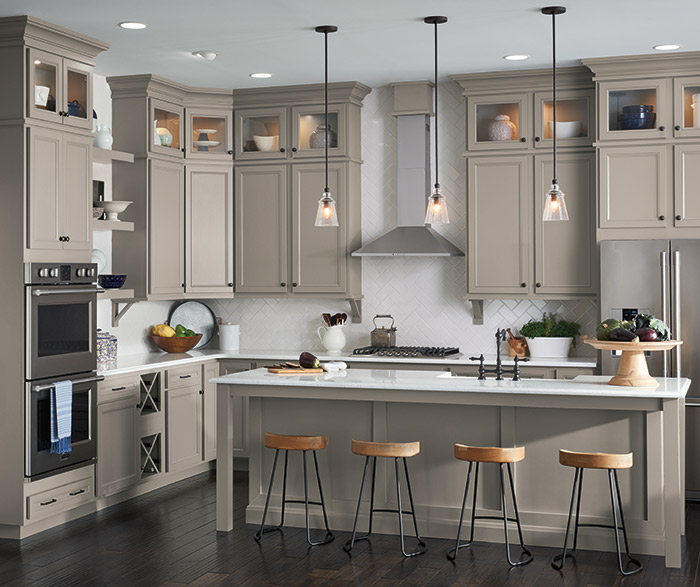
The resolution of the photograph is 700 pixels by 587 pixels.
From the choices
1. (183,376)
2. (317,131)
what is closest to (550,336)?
(317,131)

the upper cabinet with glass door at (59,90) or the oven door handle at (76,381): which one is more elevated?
the upper cabinet with glass door at (59,90)

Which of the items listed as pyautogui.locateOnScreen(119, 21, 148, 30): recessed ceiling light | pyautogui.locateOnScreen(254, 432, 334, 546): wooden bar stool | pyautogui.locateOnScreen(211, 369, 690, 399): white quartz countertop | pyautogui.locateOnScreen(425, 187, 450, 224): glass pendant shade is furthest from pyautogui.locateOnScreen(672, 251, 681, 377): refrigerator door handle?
pyautogui.locateOnScreen(119, 21, 148, 30): recessed ceiling light

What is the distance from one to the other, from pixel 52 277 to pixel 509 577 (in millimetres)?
2950

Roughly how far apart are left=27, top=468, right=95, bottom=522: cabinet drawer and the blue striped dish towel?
0.24m

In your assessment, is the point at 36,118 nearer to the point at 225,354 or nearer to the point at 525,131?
the point at 225,354

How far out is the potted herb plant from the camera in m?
6.36

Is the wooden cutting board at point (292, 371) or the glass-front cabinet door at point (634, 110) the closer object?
the wooden cutting board at point (292, 371)

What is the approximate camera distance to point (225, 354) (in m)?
6.89

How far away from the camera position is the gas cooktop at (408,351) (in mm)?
6434

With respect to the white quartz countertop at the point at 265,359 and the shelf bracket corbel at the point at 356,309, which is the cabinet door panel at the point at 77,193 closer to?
the white quartz countertop at the point at 265,359

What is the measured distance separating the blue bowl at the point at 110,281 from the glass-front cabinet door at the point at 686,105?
152 inches

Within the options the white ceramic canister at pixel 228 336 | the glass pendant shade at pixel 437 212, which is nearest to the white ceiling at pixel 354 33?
the glass pendant shade at pixel 437 212

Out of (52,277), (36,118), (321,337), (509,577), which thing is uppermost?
(36,118)

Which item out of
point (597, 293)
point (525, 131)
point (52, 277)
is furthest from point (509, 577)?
point (525, 131)
